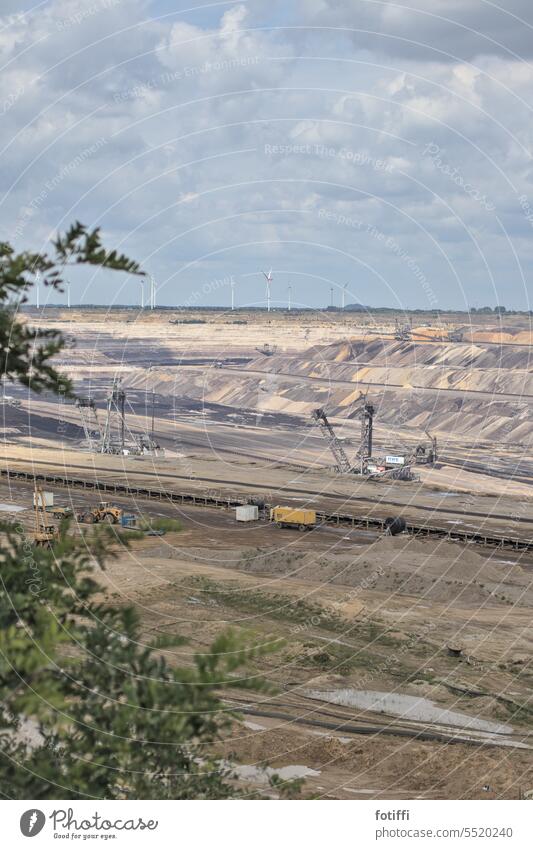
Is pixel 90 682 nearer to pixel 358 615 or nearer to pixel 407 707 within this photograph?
pixel 407 707

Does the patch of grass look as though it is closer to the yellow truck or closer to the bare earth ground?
the bare earth ground

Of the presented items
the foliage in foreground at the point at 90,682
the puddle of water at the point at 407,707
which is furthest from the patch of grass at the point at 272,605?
the foliage in foreground at the point at 90,682

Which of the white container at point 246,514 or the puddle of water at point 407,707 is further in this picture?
the white container at point 246,514

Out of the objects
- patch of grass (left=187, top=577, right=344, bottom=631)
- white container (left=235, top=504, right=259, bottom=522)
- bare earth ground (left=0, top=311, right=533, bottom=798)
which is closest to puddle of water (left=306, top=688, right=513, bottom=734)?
bare earth ground (left=0, top=311, right=533, bottom=798)

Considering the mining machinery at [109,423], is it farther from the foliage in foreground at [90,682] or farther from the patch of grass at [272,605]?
the foliage in foreground at [90,682]

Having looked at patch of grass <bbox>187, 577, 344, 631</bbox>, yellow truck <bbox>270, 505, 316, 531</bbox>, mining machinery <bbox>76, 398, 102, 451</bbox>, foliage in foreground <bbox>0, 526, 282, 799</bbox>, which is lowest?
patch of grass <bbox>187, 577, 344, 631</bbox>
